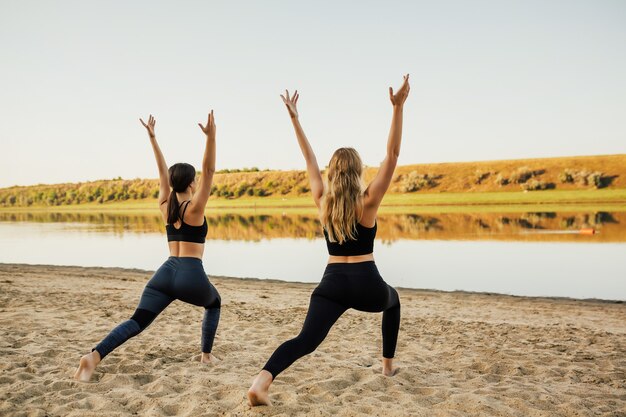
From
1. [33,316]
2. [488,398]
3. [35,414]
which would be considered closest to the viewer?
[35,414]

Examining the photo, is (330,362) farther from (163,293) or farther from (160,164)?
(160,164)

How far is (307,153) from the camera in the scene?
14.6 ft

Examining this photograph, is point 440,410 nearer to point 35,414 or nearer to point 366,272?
point 366,272

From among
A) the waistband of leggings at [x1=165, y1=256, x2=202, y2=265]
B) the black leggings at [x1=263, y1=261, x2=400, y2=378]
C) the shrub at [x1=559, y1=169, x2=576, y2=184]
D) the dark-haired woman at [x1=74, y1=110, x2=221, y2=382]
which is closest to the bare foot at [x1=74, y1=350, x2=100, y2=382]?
the dark-haired woman at [x1=74, y1=110, x2=221, y2=382]

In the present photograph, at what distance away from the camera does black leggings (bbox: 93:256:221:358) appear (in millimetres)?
4789

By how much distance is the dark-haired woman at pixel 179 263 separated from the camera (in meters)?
4.82

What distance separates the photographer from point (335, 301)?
413cm

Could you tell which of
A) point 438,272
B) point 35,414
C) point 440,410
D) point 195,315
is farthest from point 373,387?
point 438,272

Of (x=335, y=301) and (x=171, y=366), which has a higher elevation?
(x=335, y=301)

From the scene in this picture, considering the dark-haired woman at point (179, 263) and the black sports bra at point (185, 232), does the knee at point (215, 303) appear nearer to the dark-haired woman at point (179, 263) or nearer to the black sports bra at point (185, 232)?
the dark-haired woman at point (179, 263)

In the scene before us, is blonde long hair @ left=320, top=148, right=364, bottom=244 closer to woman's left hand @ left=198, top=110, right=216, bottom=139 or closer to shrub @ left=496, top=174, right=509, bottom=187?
woman's left hand @ left=198, top=110, right=216, bottom=139

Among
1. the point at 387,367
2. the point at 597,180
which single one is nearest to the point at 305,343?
the point at 387,367

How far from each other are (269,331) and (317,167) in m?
3.77

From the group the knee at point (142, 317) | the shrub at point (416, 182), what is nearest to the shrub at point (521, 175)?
the shrub at point (416, 182)
